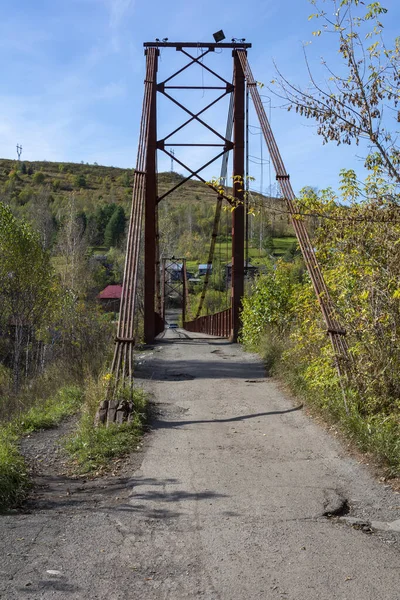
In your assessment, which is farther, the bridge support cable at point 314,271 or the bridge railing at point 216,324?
the bridge railing at point 216,324

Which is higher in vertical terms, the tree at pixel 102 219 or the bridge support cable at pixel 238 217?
the tree at pixel 102 219

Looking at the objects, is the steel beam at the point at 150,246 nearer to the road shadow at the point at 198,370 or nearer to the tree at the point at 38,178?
the road shadow at the point at 198,370

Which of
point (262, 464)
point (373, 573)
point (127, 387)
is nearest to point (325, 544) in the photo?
point (373, 573)

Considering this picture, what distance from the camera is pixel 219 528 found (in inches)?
164

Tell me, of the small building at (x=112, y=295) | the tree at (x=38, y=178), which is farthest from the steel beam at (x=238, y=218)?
the tree at (x=38, y=178)

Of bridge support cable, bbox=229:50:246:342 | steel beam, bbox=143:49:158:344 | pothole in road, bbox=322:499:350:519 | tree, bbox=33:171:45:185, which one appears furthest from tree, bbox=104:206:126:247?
pothole in road, bbox=322:499:350:519

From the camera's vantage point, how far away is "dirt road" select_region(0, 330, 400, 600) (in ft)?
11.0

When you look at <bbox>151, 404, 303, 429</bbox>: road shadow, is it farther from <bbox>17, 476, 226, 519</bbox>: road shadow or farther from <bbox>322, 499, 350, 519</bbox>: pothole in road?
<bbox>322, 499, 350, 519</bbox>: pothole in road

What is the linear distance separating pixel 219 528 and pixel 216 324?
17.4 m

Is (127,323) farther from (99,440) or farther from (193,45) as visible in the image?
(193,45)

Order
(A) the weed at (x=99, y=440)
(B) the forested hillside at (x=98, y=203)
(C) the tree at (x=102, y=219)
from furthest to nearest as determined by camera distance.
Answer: (C) the tree at (x=102, y=219), (B) the forested hillside at (x=98, y=203), (A) the weed at (x=99, y=440)

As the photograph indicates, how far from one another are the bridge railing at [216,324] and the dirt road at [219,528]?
11.5 m

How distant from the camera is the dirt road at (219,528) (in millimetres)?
3363

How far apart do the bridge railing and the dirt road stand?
1151 centimetres
